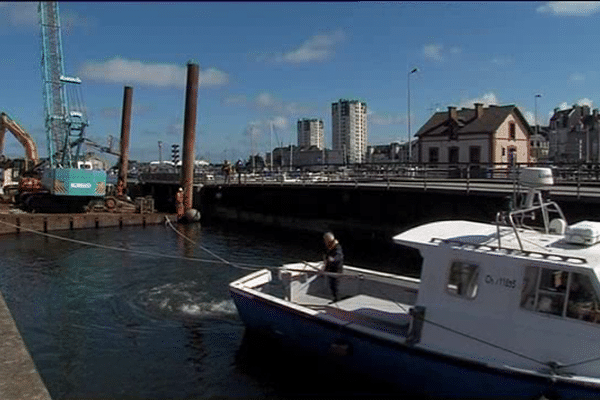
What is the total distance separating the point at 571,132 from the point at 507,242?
10196cm

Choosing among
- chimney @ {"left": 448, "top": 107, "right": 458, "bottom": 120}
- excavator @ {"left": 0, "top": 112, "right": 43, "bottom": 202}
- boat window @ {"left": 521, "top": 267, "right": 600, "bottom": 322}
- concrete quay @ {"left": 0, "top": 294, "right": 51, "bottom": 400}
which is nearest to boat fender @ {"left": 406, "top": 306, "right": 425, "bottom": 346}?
boat window @ {"left": 521, "top": 267, "right": 600, "bottom": 322}

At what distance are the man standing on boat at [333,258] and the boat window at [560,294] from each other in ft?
16.8

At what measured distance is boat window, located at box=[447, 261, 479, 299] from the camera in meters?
10.2

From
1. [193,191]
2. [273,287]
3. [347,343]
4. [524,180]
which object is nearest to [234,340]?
[273,287]

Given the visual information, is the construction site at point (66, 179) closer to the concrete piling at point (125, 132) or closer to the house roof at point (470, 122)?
the concrete piling at point (125, 132)

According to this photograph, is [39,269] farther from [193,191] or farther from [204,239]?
[193,191]

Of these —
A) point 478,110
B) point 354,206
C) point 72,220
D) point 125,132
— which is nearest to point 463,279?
point 354,206

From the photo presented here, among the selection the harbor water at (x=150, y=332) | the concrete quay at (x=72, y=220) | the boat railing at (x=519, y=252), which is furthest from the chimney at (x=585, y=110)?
the boat railing at (x=519, y=252)

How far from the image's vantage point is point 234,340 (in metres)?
14.4

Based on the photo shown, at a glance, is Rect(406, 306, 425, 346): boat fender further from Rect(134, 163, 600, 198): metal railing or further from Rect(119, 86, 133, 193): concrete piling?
Rect(119, 86, 133, 193): concrete piling

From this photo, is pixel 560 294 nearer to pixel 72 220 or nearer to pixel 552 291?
pixel 552 291

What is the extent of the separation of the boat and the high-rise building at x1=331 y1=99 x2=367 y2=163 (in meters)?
149

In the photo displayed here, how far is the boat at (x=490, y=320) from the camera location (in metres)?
9.23

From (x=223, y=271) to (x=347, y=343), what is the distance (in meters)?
11.5
